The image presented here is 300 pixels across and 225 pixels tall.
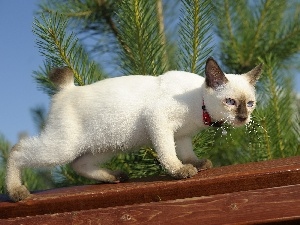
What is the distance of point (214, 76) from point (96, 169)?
0.39m

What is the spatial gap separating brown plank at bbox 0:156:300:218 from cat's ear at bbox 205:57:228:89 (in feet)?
0.63

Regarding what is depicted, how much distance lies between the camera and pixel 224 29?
218 centimetres

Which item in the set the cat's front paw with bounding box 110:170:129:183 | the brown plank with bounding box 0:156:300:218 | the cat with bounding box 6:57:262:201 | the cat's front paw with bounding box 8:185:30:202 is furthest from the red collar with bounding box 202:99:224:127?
the cat's front paw with bounding box 8:185:30:202

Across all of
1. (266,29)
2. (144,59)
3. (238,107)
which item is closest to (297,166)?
(238,107)

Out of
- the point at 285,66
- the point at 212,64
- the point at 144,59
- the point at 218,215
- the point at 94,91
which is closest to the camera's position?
the point at 218,215

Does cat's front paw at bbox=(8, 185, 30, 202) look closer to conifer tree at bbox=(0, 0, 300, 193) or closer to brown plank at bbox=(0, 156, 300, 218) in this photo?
brown plank at bbox=(0, 156, 300, 218)

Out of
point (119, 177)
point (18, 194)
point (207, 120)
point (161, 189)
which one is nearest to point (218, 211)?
point (161, 189)

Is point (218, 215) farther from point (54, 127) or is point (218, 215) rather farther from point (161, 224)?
point (54, 127)

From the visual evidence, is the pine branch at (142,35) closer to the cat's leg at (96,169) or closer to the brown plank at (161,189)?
the cat's leg at (96,169)

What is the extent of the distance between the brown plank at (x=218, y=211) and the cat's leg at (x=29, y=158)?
0.56 feet

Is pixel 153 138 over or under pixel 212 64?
under

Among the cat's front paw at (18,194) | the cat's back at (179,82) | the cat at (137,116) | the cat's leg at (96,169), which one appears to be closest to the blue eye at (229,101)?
the cat at (137,116)

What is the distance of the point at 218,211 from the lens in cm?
107

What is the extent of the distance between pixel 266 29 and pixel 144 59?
67 cm
